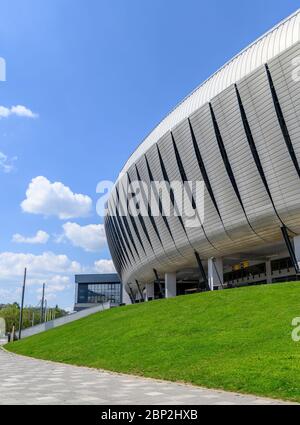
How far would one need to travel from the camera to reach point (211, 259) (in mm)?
49438

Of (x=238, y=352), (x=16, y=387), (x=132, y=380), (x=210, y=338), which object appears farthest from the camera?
(x=210, y=338)

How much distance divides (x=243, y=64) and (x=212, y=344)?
90.5 feet

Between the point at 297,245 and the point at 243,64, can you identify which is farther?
the point at 297,245

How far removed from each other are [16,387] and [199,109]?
110ft

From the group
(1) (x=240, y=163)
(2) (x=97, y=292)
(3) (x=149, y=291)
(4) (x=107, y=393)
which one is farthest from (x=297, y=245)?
(2) (x=97, y=292)

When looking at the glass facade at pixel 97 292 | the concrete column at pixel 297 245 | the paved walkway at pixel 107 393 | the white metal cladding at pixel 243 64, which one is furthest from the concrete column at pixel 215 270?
the glass facade at pixel 97 292

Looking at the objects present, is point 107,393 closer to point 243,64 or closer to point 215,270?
point 243,64

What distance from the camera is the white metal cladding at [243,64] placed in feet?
111

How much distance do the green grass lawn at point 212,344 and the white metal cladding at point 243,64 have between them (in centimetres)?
1858

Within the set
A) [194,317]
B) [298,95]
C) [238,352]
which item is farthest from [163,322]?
[298,95]

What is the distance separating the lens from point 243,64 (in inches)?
1481

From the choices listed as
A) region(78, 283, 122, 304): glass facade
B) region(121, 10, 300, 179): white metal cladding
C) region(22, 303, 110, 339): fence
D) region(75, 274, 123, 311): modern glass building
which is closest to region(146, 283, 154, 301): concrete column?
region(22, 303, 110, 339): fence

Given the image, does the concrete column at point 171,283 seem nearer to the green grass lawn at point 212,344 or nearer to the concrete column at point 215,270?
the concrete column at point 215,270

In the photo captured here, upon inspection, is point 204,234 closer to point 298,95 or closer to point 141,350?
point 298,95
